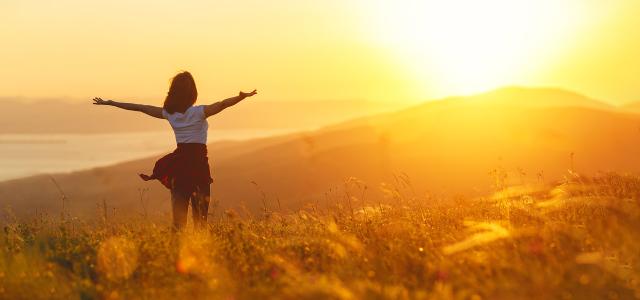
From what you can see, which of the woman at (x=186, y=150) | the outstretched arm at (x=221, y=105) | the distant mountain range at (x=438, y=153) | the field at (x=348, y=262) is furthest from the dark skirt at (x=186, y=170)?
the distant mountain range at (x=438, y=153)

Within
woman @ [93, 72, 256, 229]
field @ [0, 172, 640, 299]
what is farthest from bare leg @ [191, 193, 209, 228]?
field @ [0, 172, 640, 299]

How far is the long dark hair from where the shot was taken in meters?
8.98

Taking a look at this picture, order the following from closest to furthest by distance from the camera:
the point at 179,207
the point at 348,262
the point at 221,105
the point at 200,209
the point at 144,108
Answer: the point at 348,262, the point at 200,209, the point at 221,105, the point at 179,207, the point at 144,108

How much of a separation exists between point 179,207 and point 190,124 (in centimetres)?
99

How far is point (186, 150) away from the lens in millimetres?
8969

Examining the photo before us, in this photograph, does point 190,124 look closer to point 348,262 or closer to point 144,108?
point 144,108

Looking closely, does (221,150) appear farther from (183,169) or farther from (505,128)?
(183,169)

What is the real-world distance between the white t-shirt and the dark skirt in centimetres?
7

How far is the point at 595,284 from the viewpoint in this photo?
607cm

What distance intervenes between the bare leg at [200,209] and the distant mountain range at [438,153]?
144ft

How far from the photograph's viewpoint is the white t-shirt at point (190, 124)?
8.93m

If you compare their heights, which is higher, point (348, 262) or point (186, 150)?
point (186, 150)

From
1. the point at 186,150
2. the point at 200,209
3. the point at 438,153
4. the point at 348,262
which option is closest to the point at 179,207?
the point at 200,209

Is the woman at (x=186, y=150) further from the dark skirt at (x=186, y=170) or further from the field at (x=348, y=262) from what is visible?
A: the field at (x=348, y=262)
